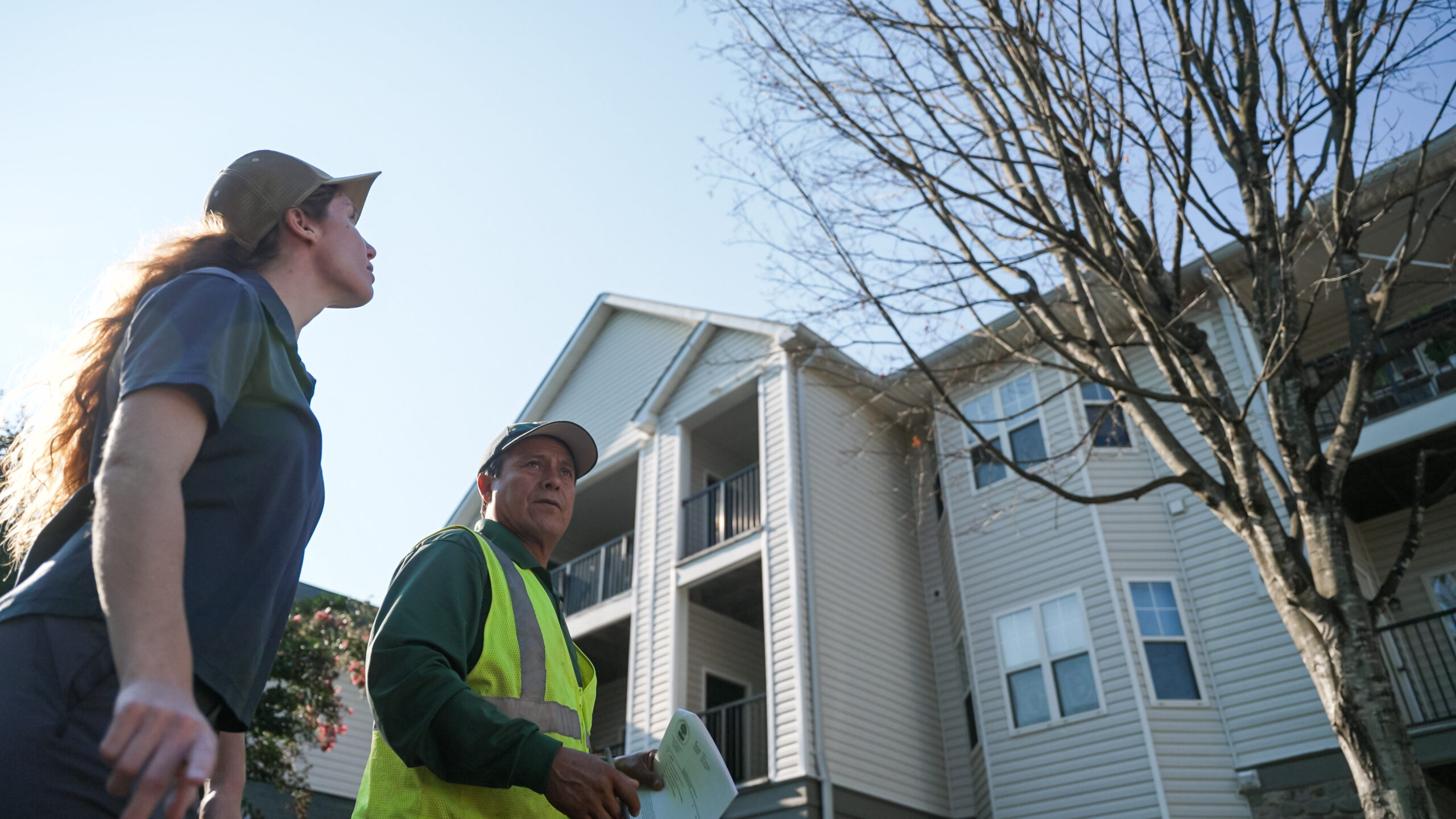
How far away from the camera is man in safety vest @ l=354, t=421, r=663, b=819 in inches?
72.4

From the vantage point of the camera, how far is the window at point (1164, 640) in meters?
11.8

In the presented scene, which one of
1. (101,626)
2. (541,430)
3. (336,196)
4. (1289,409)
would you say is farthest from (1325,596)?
(101,626)

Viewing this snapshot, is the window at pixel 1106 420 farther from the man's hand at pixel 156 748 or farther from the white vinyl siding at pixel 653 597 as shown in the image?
the man's hand at pixel 156 748

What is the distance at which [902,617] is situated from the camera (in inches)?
571

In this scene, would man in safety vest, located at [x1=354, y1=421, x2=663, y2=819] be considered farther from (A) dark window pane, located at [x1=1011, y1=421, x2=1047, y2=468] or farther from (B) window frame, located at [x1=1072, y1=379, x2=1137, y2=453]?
(A) dark window pane, located at [x1=1011, y1=421, x2=1047, y2=468]

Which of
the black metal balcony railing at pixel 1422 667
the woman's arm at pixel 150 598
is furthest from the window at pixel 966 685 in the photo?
the woman's arm at pixel 150 598

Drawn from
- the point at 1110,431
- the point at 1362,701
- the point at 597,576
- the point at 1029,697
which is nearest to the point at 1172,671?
the point at 1029,697

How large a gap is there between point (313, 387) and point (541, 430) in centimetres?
118

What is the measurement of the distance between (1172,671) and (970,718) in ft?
9.61

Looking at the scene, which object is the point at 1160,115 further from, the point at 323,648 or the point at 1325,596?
the point at 323,648

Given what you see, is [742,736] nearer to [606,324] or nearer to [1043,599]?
[1043,599]

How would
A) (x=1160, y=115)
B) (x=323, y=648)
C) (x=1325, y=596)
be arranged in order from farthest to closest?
(x=323, y=648)
(x=1160, y=115)
(x=1325, y=596)

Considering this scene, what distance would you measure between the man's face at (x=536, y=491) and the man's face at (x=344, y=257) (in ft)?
3.12

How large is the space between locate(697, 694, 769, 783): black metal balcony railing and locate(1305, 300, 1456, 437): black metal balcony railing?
809 cm
